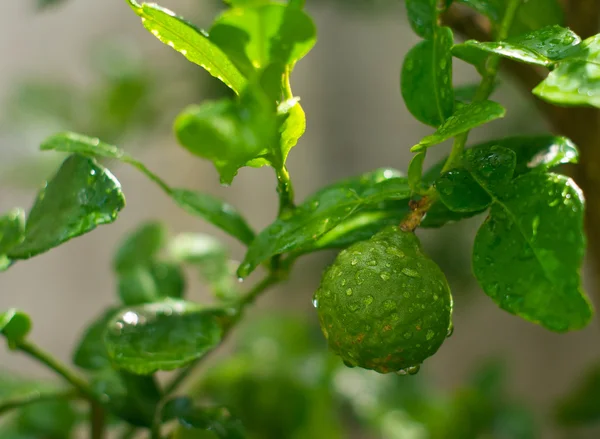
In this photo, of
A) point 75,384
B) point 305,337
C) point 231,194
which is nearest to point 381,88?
point 231,194

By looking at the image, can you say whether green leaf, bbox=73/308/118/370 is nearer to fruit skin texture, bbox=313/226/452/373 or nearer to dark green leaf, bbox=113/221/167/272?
dark green leaf, bbox=113/221/167/272

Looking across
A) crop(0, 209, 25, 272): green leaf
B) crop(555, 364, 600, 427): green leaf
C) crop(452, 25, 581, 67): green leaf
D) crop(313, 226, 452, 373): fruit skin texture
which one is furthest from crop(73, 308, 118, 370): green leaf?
crop(555, 364, 600, 427): green leaf

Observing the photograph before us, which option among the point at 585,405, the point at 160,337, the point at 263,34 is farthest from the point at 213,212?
the point at 585,405

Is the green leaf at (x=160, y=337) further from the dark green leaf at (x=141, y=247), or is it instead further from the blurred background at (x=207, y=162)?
the blurred background at (x=207, y=162)

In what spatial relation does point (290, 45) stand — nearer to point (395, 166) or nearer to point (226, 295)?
point (226, 295)

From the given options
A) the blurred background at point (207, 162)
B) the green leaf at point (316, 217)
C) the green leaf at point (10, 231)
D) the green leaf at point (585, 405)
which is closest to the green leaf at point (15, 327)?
the green leaf at point (10, 231)
